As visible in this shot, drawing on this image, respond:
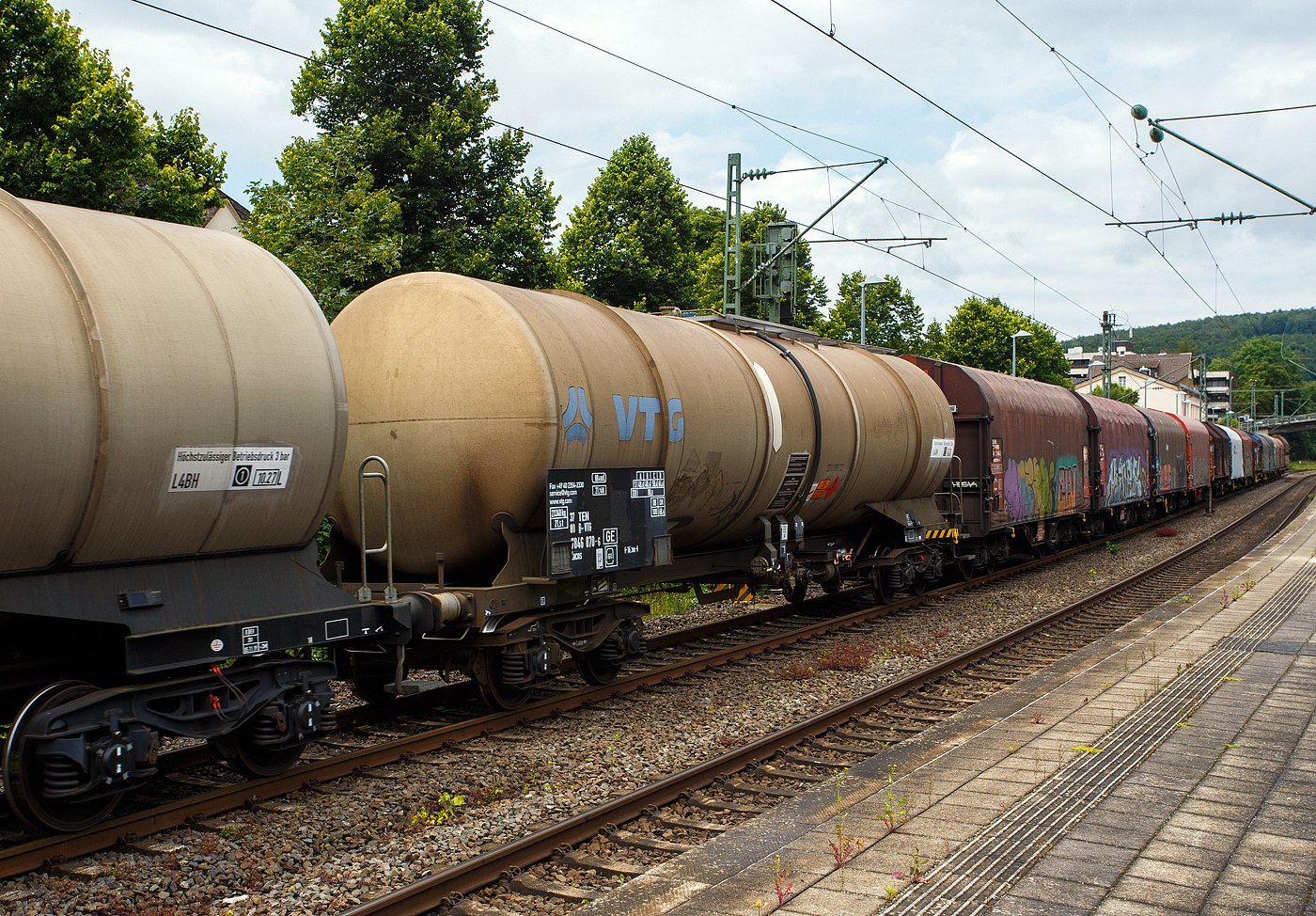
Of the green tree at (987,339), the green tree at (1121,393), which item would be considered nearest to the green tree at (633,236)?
the green tree at (987,339)

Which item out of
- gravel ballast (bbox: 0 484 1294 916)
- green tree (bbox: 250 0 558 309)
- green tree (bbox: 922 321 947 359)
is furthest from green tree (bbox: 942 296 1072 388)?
gravel ballast (bbox: 0 484 1294 916)

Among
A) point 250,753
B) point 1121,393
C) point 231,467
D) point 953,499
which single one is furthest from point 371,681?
point 1121,393

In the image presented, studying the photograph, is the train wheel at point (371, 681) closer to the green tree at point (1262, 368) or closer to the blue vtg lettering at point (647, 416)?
the blue vtg lettering at point (647, 416)

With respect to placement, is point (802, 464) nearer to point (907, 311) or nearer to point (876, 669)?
point (876, 669)

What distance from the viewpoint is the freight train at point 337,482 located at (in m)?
5.21

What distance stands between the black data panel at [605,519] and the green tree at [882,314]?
169 feet

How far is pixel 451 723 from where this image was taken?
332 inches

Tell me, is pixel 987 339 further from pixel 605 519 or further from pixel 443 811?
pixel 443 811

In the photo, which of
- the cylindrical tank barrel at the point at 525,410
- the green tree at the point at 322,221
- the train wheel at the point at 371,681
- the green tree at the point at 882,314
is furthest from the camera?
the green tree at the point at 882,314

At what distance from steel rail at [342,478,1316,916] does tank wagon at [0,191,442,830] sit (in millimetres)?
1862

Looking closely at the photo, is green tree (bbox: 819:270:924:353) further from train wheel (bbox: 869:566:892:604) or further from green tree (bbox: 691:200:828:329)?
train wheel (bbox: 869:566:892:604)

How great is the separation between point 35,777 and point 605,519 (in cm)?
453

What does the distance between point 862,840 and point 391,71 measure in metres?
22.1

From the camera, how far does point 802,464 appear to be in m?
11.5
